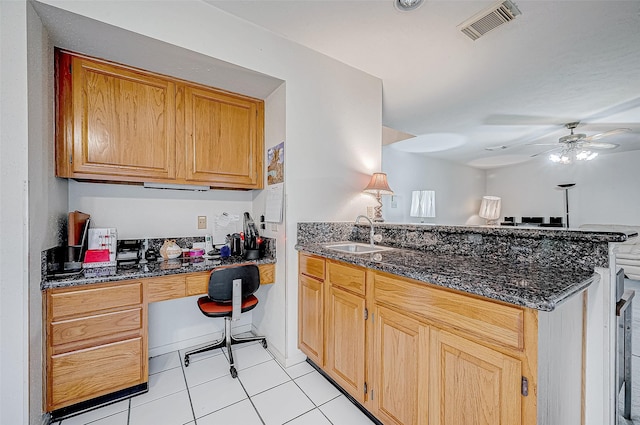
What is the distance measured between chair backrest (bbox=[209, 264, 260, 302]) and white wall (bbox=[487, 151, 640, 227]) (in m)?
7.29

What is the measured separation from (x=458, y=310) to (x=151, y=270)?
5.72ft

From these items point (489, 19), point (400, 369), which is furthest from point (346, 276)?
point (489, 19)

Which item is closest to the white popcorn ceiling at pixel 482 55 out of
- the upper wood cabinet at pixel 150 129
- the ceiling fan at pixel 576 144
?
the ceiling fan at pixel 576 144

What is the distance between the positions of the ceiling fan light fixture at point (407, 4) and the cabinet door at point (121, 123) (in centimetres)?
167

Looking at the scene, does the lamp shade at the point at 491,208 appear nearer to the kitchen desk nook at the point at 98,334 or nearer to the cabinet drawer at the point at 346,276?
the cabinet drawer at the point at 346,276

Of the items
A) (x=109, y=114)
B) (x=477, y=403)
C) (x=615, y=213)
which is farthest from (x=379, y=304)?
(x=615, y=213)

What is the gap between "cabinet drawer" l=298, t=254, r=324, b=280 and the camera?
6.00ft

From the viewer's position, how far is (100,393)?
60.2 inches

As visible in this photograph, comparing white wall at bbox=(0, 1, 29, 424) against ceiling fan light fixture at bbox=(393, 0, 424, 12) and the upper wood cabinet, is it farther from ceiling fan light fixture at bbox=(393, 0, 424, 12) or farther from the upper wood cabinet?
ceiling fan light fixture at bbox=(393, 0, 424, 12)

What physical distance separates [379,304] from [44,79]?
220cm

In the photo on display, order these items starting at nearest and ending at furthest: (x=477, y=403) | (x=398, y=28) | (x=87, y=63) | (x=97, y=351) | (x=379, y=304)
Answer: (x=477, y=403)
(x=379, y=304)
(x=97, y=351)
(x=87, y=63)
(x=398, y=28)

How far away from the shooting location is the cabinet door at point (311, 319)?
183cm

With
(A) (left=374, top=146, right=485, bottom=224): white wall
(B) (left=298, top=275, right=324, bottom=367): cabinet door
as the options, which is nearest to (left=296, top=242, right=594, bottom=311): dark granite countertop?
(B) (left=298, top=275, right=324, bottom=367): cabinet door

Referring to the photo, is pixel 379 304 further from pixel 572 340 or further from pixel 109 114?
pixel 109 114
